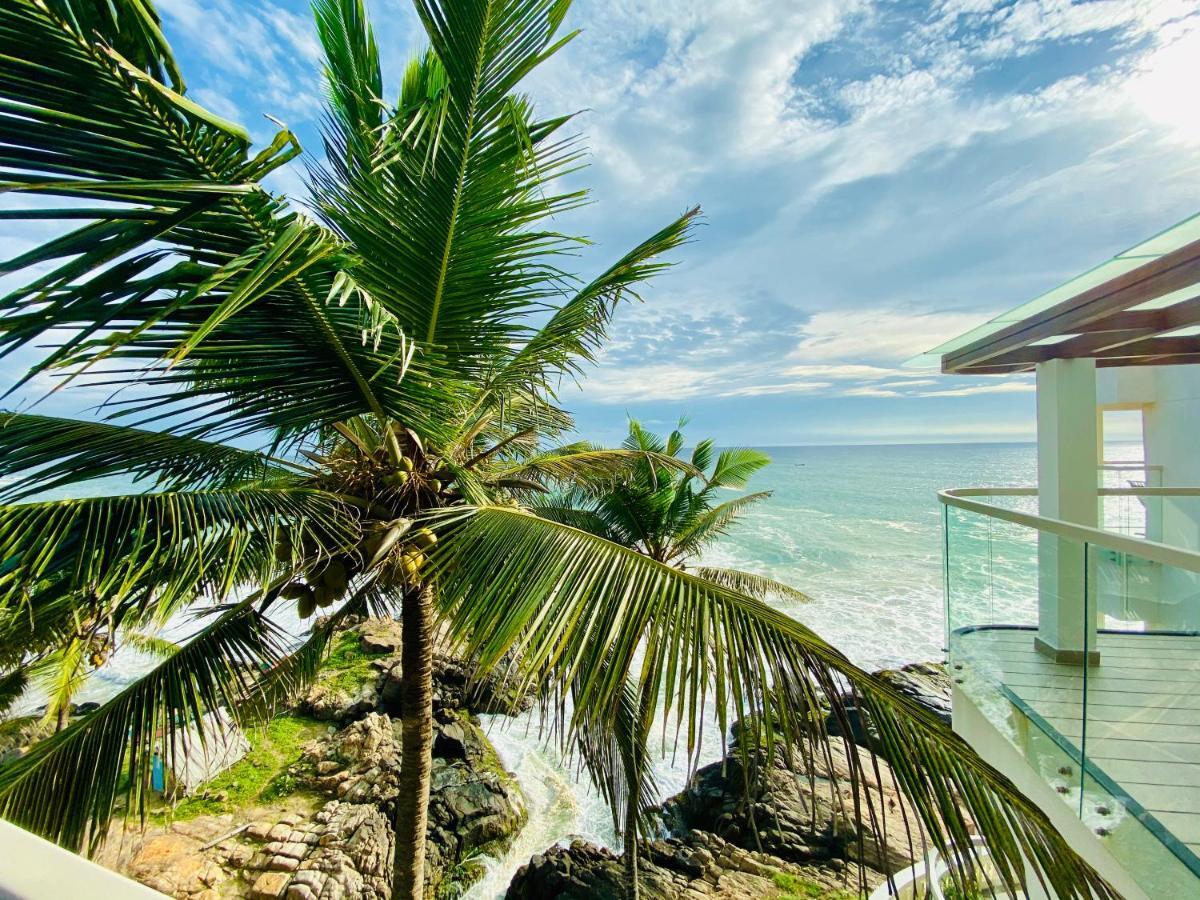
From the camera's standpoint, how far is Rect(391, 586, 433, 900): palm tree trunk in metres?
3.03

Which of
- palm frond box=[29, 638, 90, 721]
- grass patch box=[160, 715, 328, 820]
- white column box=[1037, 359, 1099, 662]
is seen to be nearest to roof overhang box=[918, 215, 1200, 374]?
white column box=[1037, 359, 1099, 662]

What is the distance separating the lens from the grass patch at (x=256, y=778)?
7.49 m

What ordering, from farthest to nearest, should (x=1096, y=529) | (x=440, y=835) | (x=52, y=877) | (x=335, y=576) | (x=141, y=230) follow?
(x=440, y=835), (x=1096, y=529), (x=335, y=576), (x=141, y=230), (x=52, y=877)

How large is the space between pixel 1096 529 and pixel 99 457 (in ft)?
15.1

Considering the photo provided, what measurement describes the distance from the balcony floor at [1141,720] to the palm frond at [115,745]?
14.4ft

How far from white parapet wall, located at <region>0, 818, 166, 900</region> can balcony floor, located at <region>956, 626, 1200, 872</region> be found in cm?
357

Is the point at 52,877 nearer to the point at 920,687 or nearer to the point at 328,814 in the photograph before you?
the point at 328,814

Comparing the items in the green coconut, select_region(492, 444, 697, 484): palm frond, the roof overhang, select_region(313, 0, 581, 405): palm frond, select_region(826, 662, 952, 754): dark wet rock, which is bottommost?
select_region(826, 662, 952, 754): dark wet rock

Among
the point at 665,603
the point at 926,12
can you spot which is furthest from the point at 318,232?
the point at 926,12

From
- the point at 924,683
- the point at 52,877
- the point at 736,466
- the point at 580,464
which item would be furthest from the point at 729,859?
the point at 52,877

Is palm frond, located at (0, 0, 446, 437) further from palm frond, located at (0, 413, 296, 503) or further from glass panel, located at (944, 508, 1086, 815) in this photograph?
glass panel, located at (944, 508, 1086, 815)

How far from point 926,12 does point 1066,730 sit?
6410mm

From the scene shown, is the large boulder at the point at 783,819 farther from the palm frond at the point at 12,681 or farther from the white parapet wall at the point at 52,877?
the white parapet wall at the point at 52,877

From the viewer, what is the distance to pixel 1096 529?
105 inches
